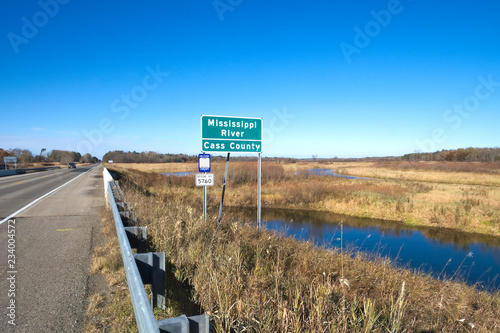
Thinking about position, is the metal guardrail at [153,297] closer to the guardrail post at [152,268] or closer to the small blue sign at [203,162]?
the guardrail post at [152,268]

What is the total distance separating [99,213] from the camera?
9320 mm

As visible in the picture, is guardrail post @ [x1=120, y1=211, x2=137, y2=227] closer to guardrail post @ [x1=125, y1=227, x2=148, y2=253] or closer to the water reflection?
guardrail post @ [x1=125, y1=227, x2=148, y2=253]

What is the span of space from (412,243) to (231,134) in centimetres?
1081

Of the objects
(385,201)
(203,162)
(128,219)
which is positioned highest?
(203,162)

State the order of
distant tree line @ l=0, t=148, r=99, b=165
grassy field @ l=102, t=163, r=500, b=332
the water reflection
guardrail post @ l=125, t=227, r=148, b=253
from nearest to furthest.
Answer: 1. grassy field @ l=102, t=163, r=500, b=332
2. guardrail post @ l=125, t=227, r=148, b=253
3. the water reflection
4. distant tree line @ l=0, t=148, r=99, b=165

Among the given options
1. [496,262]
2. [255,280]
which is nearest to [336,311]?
[255,280]

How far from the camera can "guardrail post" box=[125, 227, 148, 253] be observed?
421cm

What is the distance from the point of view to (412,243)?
13.6 meters

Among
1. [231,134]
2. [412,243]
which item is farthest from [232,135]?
[412,243]

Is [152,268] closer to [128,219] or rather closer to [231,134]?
[128,219]

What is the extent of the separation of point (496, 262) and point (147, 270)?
1388cm

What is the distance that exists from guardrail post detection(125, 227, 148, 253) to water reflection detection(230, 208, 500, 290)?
17.8 feet

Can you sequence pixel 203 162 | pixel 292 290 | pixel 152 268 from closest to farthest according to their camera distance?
pixel 152 268 < pixel 292 290 < pixel 203 162

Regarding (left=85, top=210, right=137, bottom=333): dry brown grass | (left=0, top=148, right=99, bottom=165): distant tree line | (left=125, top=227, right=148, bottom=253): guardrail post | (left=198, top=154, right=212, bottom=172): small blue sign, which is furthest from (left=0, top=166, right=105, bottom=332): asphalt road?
(left=0, top=148, right=99, bottom=165): distant tree line
